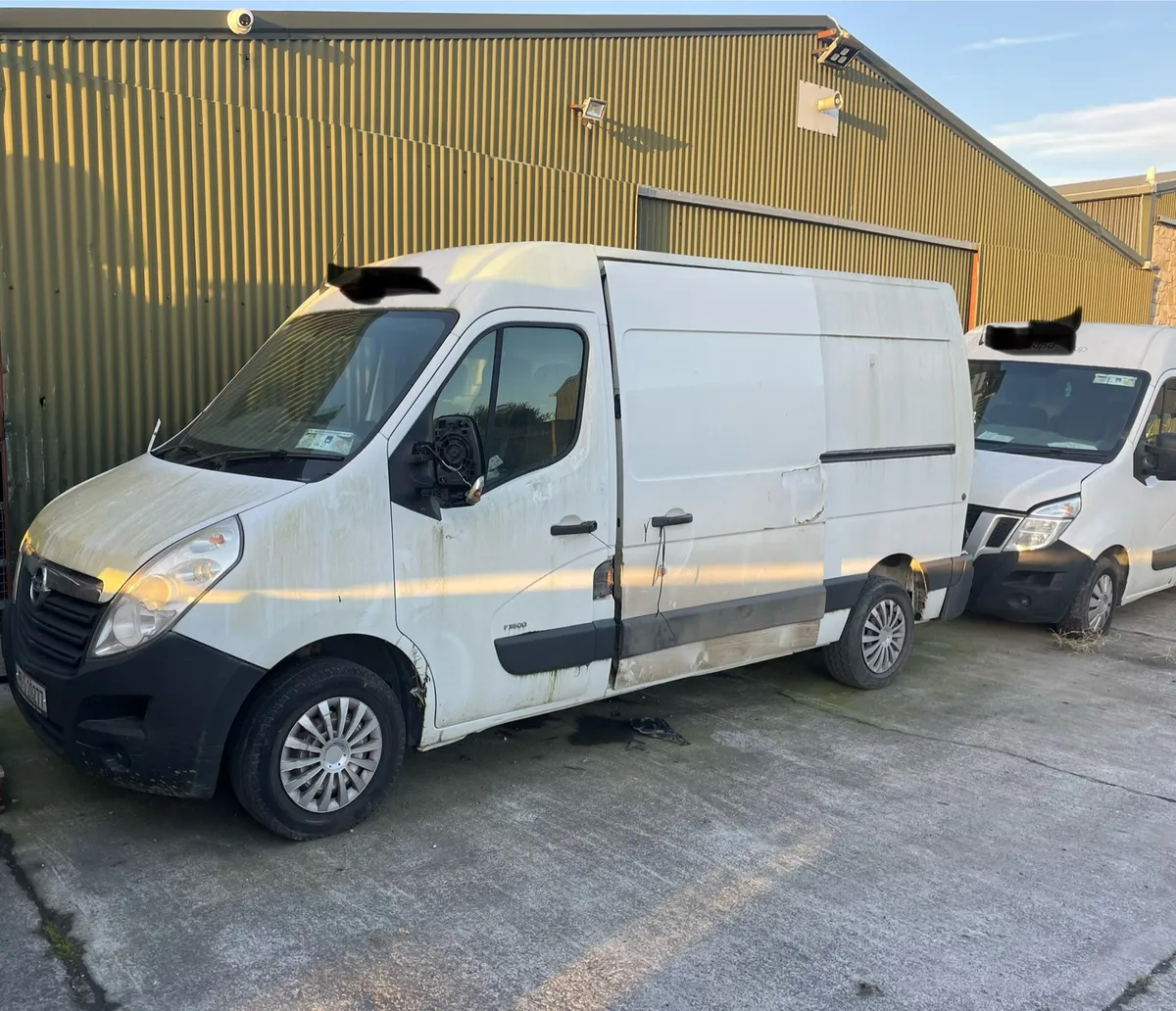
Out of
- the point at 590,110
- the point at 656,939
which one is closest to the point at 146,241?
the point at 590,110

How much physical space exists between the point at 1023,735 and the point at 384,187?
593 cm

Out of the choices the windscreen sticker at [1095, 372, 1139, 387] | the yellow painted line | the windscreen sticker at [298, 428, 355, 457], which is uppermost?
the windscreen sticker at [1095, 372, 1139, 387]

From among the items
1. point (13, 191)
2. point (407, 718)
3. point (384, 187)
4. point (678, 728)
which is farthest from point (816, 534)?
point (13, 191)

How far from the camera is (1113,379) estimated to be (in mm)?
8211

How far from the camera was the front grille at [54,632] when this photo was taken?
382 cm

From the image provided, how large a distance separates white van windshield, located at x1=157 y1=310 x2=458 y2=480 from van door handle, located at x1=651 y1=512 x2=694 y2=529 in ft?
4.58

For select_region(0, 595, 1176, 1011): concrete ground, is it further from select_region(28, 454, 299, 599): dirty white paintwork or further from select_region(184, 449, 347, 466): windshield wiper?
select_region(184, 449, 347, 466): windshield wiper

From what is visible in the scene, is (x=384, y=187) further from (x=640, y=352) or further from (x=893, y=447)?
(x=893, y=447)

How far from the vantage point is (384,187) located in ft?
25.8

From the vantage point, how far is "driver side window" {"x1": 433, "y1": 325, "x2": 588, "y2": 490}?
4.38 meters

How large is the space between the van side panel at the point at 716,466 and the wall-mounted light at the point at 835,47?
7.66m

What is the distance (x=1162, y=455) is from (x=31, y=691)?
307 inches

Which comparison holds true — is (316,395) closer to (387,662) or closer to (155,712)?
(387,662)

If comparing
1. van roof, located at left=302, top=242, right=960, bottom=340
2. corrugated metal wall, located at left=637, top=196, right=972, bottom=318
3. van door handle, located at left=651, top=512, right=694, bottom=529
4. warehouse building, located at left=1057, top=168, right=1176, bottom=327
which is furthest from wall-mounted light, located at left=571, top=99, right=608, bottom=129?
warehouse building, located at left=1057, top=168, right=1176, bottom=327
